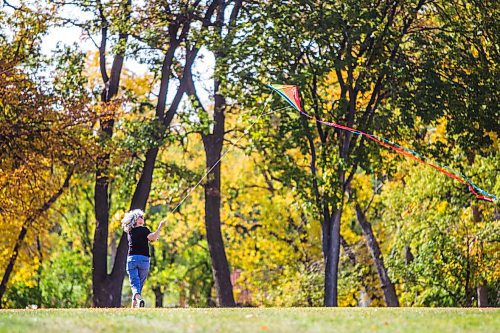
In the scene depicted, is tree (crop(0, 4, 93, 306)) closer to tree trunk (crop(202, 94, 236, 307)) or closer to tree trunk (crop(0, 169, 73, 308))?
tree trunk (crop(0, 169, 73, 308))

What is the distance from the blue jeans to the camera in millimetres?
15555

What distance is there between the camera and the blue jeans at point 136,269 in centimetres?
1555

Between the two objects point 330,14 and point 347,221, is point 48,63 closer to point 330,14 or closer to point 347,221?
point 330,14

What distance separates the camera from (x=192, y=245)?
129 ft

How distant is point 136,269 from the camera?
51.4ft

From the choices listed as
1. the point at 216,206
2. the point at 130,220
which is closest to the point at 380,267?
the point at 216,206

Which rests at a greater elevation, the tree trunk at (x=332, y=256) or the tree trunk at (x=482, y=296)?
the tree trunk at (x=332, y=256)

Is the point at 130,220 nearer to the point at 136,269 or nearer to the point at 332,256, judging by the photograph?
the point at 136,269

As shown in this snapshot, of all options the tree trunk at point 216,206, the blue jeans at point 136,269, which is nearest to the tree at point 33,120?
the tree trunk at point 216,206

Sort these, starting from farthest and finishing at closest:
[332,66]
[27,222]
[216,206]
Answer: [216,206] < [27,222] < [332,66]

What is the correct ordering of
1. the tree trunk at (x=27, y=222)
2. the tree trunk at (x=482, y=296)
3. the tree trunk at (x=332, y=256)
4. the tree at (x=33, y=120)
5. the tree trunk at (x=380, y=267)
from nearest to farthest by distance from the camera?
1. the tree at (x=33, y=120)
2. the tree trunk at (x=332, y=256)
3. the tree trunk at (x=27, y=222)
4. the tree trunk at (x=482, y=296)
5. the tree trunk at (x=380, y=267)

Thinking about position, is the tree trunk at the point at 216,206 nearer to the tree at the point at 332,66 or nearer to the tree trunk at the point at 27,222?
the tree at the point at 332,66

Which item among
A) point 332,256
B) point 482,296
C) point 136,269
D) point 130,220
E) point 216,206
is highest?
point 216,206

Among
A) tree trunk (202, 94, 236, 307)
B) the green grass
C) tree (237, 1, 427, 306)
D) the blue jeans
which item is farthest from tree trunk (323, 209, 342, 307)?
A: the green grass
